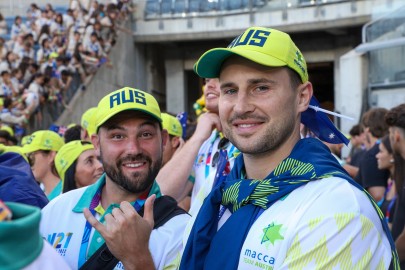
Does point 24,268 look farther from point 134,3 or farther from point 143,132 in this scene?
point 134,3

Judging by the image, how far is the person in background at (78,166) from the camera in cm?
497

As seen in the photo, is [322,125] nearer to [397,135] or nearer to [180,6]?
[397,135]

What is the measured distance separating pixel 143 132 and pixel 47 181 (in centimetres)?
302

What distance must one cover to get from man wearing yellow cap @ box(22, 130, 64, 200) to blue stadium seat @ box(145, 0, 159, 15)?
1735 cm

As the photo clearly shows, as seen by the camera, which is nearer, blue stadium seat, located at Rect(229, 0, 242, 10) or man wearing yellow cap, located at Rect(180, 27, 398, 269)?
man wearing yellow cap, located at Rect(180, 27, 398, 269)

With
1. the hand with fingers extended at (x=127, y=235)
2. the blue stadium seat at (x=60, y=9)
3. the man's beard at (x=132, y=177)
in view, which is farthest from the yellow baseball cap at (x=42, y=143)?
the blue stadium seat at (x=60, y=9)

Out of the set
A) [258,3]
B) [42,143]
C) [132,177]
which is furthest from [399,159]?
[258,3]

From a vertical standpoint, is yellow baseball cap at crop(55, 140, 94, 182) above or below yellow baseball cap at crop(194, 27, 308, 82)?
below

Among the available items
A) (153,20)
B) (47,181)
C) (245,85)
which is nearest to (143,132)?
(245,85)

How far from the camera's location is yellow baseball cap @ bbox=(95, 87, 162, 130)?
2.97 meters

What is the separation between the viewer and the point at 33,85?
1408 centimetres

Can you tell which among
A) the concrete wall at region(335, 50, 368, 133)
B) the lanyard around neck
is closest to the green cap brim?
the lanyard around neck

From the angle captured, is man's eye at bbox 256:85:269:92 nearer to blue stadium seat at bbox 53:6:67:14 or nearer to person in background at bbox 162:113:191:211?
person in background at bbox 162:113:191:211

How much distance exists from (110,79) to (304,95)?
18.7 metres
